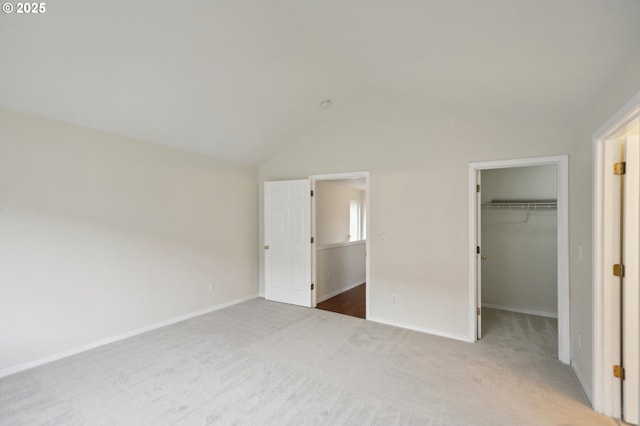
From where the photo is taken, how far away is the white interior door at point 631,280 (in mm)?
1938

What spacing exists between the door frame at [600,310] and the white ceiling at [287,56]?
56cm

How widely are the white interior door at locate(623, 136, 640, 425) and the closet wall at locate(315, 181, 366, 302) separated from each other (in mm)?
3570

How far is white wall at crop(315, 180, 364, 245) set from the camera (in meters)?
5.12

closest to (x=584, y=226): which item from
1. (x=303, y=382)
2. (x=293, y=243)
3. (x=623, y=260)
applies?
(x=623, y=260)

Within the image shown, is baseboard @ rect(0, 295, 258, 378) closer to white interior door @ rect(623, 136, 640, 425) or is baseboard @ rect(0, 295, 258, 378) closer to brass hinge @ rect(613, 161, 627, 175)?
white interior door @ rect(623, 136, 640, 425)

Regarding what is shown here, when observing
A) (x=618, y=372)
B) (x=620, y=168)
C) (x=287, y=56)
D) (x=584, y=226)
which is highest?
(x=287, y=56)

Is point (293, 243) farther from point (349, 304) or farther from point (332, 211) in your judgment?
point (349, 304)

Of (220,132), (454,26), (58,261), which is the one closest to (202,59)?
(220,132)

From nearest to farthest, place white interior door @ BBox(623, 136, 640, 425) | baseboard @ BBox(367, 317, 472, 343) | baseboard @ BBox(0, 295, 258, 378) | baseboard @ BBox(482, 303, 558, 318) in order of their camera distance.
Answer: white interior door @ BBox(623, 136, 640, 425)
baseboard @ BBox(0, 295, 258, 378)
baseboard @ BBox(367, 317, 472, 343)
baseboard @ BBox(482, 303, 558, 318)

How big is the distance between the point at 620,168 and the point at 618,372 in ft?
4.68

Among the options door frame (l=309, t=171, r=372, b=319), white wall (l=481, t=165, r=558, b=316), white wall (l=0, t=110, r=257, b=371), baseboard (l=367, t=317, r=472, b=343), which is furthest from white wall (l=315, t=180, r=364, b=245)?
white wall (l=481, t=165, r=558, b=316)

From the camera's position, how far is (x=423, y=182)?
356cm

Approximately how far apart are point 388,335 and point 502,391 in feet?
4.24

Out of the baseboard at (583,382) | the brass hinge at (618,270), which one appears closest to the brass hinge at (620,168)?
the brass hinge at (618,270)
